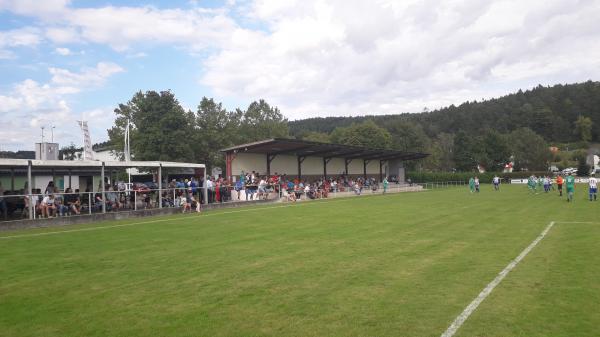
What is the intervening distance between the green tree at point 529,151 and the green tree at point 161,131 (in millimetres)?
71512

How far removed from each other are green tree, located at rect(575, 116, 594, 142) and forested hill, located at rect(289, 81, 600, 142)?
2.39 m

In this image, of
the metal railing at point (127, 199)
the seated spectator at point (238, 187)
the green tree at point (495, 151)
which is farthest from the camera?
the green tree at point (495, 151)

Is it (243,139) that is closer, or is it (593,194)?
(593,194)

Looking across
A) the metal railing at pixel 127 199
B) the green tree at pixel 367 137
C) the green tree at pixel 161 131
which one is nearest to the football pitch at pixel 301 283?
the metal railing at pixel 127 199

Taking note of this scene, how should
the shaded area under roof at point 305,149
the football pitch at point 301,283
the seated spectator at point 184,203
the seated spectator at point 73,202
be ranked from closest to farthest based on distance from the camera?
the football pitch at point 301,283
the seated spectator at point 73,202
the seated spectator at point 184,203
the shaded area under roof at point 305,149

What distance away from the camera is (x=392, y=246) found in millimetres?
10539

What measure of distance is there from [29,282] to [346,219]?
11.5 meters

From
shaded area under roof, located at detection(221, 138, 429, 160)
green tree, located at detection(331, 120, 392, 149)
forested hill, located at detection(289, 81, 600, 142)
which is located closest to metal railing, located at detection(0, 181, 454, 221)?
shaded area under roof, located at detection(221, 138, 429, 160)

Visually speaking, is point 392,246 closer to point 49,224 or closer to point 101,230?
point 101,230

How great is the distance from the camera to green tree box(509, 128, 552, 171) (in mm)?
92375

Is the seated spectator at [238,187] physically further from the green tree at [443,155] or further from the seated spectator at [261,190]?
the green tree at [443,155]

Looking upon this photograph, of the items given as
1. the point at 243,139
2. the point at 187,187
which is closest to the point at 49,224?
the point at 187,187

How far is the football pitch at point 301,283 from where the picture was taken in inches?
205

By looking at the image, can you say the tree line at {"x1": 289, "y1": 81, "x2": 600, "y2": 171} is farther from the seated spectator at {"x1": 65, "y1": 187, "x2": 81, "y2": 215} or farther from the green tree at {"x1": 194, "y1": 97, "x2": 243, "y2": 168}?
the seated spectator at {"x1": 65, "y1": 187, "x2": 81, "y2": 215}
